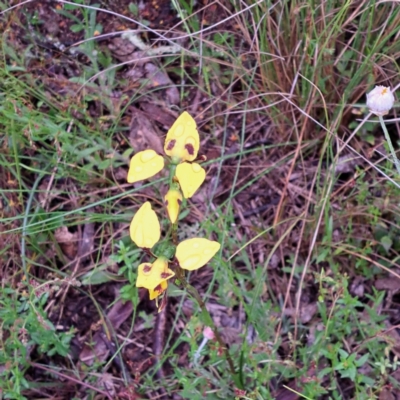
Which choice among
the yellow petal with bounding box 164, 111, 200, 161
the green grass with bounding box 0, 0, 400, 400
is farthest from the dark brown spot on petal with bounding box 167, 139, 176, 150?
the green grass with bounding box 0, 0, 400, 400

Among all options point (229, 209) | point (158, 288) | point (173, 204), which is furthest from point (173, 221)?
point (229, 209)

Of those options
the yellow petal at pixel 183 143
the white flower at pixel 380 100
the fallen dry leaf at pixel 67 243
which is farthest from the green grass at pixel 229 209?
the yellow petal at pixel 183 143

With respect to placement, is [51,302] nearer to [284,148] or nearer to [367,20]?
[284,148]

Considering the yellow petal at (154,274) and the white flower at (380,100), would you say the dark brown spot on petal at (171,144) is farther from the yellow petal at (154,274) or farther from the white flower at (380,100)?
the white flower at (380,100)

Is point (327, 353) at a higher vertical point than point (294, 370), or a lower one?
higher

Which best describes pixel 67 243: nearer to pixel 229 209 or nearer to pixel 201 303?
pixel 229 209

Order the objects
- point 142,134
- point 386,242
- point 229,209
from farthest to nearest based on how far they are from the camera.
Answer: point 142,134, point 229,209, point 386,242

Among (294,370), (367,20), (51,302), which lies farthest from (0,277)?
(367,20)
